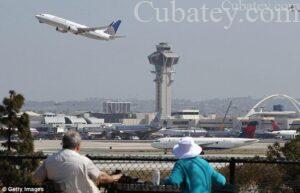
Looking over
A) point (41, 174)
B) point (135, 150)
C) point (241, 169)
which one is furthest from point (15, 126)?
point (135, 150)

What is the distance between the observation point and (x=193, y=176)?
805cm

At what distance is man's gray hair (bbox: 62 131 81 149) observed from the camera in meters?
8.00

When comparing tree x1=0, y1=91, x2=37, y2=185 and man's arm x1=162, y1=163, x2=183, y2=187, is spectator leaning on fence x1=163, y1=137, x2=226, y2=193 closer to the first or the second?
man's arm x1=162, y1=163, x2=183, y2=187

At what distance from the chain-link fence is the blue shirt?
75cm

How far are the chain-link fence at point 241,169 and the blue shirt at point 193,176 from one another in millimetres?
746

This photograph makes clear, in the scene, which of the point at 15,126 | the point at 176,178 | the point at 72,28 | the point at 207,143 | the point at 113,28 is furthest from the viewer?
the point at 113,28

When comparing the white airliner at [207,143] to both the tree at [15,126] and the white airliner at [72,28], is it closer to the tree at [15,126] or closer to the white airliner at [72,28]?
the white airliner at [72,28]

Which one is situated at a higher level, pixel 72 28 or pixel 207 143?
pixel 72 28

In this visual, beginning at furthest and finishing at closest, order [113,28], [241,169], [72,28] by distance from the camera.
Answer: [113,28] → [72,28] → [241,169]

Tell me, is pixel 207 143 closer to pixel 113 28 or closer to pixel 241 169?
pixel 113 28

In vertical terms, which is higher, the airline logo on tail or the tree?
the airline logo on tail

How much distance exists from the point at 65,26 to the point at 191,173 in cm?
9480

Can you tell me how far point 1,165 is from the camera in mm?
13672

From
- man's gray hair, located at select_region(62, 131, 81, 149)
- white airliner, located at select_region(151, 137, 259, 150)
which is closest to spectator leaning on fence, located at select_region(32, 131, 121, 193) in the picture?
man's gray hair, located at select_region(62, 131, 81, 149)
